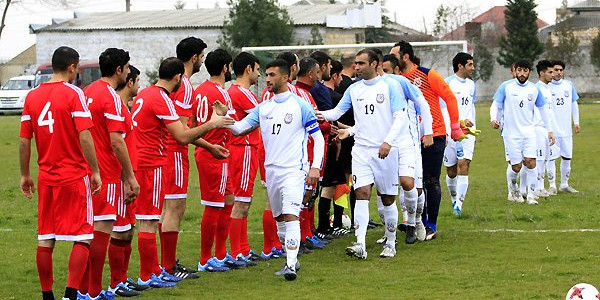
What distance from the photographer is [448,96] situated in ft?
44.1

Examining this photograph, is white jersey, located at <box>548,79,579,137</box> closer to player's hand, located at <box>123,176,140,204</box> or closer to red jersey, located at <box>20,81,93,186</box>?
player's hand, located at <box>123,176,140,204</box>

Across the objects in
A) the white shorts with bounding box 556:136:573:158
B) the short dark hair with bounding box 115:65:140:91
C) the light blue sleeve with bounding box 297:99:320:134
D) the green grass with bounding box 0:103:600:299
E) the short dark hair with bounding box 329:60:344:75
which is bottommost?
the green grass with bounding box 0:103:600:299

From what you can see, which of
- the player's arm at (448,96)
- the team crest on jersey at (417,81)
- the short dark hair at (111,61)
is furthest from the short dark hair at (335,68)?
the short dark hair at (111,61)

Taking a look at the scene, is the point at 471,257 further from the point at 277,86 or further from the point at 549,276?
the point at 277,86

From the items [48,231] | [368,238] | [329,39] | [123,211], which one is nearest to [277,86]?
[123,211]

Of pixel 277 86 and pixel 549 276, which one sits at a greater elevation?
pixel 277 86

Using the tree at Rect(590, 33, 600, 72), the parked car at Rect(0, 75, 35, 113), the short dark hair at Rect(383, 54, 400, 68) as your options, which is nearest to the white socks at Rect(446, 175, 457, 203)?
the short dark hair at Rect(383, 54, 400, 68)

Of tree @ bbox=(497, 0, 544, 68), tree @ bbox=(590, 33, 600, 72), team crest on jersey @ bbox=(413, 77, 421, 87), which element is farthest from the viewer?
tree @ bbox=(497, 0, 544, 68)

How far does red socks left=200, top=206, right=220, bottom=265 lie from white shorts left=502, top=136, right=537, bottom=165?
7.68m

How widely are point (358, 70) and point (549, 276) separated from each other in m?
3.13

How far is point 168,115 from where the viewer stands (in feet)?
32.8

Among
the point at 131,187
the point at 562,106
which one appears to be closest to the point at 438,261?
the point at 131,187

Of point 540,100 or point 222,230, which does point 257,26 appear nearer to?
point 540,100

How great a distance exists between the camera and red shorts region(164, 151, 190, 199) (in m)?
10.6
